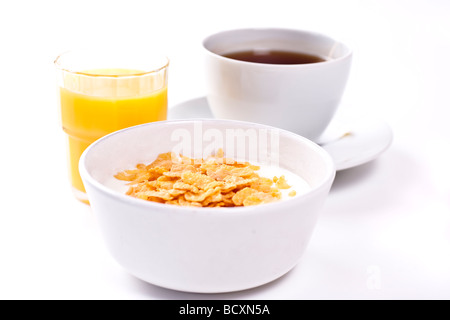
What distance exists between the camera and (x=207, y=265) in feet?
3.40

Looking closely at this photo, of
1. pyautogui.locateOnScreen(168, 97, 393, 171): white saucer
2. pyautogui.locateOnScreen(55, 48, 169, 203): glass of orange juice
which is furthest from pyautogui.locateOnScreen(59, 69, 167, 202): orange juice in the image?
pyautogui.locateOnScreen(168, 97, 393, 171): white saucer

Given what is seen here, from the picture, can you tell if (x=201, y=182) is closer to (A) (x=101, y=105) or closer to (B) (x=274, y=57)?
(A) (x=101, y=105)

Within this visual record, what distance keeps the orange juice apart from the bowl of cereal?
0.09 metres

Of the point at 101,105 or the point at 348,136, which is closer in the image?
the point at 101,105

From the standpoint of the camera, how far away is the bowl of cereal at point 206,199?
3.32 ft

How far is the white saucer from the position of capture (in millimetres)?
1490

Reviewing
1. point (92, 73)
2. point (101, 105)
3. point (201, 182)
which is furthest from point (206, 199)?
point (92, 73)

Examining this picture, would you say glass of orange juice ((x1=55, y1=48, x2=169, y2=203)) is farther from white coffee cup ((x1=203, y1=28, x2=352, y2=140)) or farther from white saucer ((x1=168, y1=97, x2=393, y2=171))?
white saucer ((x1=168, y1=97, x2=393, y2=171))

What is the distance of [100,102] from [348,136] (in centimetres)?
60

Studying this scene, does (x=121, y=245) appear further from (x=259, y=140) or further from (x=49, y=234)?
(x=259, y=140)

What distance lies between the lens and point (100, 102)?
136cm

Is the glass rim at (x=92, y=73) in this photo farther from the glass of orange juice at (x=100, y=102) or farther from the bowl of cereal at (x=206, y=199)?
the bowl of cereal at (x=206, y=199)

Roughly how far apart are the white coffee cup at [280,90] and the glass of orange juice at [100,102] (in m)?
0.16
